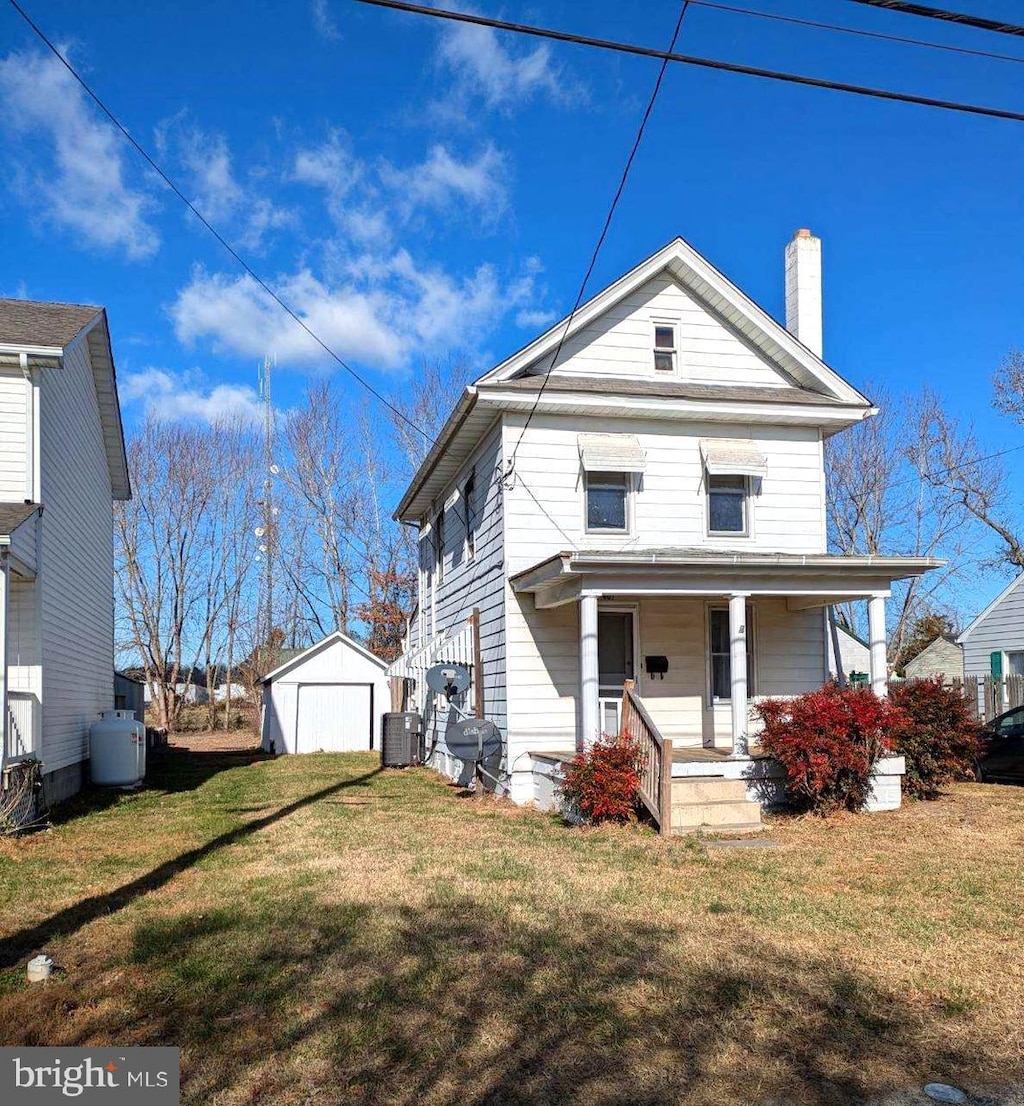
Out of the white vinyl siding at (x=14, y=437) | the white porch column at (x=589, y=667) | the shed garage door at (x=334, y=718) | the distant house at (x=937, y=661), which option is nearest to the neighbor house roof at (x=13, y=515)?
the white vinyl siding at (x=14, y=437)

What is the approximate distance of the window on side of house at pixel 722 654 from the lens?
48.2 ft

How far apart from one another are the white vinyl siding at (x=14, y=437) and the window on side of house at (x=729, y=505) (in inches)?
372

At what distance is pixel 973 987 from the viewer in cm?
562

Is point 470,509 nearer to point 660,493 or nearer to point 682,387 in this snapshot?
point 660,493

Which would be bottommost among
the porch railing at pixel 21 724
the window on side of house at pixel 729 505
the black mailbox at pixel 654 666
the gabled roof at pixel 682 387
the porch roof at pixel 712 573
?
the porch railing at pixel 21 724

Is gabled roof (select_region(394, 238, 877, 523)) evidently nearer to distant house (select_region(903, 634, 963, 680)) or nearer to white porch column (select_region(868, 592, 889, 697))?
white porch column (select_region(868, 592, 889, 697))

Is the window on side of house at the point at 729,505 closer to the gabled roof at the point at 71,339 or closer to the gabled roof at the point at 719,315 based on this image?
the gabled roof at the point at 719,315

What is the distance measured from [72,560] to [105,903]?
987 centimetres

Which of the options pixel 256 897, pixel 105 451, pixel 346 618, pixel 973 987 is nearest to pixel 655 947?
pixel 973 987

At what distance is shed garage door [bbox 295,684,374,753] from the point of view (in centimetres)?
2712

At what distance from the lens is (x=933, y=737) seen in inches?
521

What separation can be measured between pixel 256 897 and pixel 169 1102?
12.4ft

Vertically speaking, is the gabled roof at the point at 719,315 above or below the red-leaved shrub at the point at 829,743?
above

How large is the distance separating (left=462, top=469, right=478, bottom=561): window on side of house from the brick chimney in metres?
5.62
